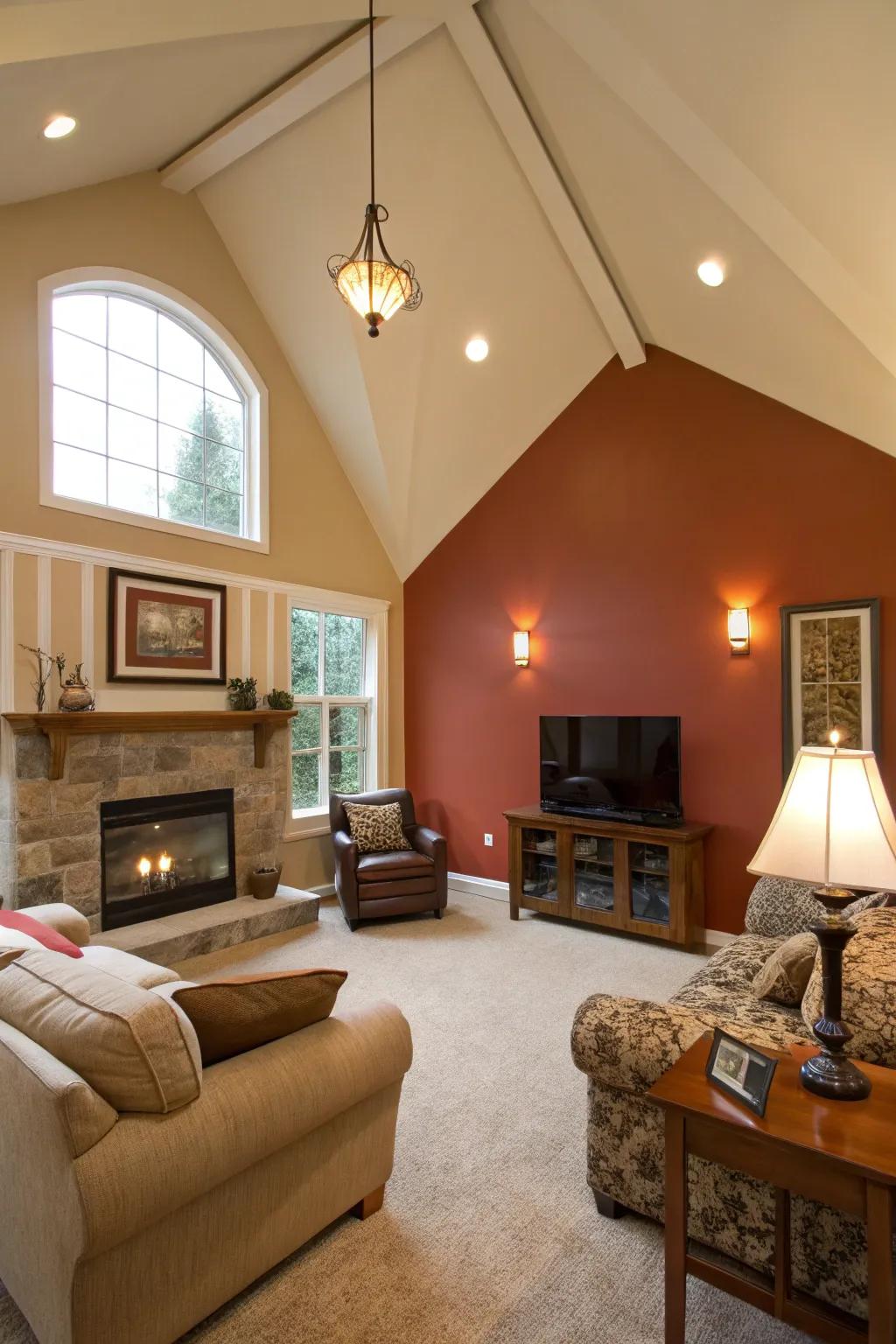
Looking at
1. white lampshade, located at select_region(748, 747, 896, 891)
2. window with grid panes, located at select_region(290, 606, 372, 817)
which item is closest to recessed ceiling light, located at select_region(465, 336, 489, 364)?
window with grid panes, located at select_region(290, 606, 372, 817)

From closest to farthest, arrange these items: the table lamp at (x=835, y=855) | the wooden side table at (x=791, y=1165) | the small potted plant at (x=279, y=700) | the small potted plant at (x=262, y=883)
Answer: the wooden side table at (x=791, y=1165)
the table lamp at (x=835, y=855)
the small potted plant at (x=262, y=883)
the small potted plant at (x=279, y=700)

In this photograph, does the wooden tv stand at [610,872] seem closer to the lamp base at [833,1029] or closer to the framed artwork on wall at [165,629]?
the framed artwork on wall at [165,629]

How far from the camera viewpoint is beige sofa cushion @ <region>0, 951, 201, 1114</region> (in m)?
1.52

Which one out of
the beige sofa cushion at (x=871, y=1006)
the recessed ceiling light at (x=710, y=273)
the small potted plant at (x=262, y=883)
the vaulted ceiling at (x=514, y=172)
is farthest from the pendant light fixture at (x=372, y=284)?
the small potted plant at (x=262, y=883)

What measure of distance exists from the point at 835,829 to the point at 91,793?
12.8ft

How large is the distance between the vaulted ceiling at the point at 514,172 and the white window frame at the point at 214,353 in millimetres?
420

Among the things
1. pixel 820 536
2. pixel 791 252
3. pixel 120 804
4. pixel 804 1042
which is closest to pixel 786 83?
pixel 791 252

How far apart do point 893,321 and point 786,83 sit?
1150mm

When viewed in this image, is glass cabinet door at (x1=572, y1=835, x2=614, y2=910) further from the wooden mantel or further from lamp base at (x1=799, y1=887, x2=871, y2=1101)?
lamp base at (x1=799, y1=887, x2=871, y2=1101)

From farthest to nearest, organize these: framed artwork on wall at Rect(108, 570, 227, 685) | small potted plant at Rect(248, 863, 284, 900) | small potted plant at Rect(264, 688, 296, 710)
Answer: small potted plant at Rect(264, 688, 296, 710) → small potted plant at Rect(248, 863, 284, 900) → framed artwork on wall at Rect(108, 570, 227, 685)

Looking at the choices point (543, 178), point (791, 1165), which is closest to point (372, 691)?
point (543, 178)

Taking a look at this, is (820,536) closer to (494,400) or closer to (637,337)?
(637,337)

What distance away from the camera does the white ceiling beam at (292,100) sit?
3551 mm

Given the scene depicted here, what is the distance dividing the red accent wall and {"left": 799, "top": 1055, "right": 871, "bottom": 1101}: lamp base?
275 cm
